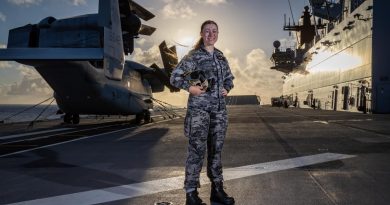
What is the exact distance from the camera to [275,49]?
75938 mm

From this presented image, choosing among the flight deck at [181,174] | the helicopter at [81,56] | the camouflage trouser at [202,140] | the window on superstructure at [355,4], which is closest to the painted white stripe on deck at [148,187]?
the flight deck at [181,174]

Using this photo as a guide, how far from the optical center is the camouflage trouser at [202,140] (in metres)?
4.54

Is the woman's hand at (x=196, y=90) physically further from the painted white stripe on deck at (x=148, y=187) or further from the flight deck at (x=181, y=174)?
the painted white stripe on deck at (x=148, y=187)

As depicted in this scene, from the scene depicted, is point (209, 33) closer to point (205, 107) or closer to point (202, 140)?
point (205, 107)

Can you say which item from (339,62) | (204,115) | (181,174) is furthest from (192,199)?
(339,62)

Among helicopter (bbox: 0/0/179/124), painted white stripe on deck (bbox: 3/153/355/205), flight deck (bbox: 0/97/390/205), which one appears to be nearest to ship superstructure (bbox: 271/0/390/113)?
helicopter (bbox: 0/0/179/124)

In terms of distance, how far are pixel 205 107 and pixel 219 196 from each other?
3.49 ft

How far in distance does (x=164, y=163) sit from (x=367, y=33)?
33138 mm

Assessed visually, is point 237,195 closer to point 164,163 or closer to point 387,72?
point 164,163

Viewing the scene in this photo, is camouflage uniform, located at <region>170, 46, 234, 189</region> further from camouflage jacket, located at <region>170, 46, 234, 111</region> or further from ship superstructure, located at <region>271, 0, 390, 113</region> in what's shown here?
ship superstructure, located at <region>271, 0, 390, 113</region>

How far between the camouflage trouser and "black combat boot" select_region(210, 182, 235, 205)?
91mm

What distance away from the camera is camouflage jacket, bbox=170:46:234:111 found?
4590mm

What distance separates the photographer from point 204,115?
15.0 ft

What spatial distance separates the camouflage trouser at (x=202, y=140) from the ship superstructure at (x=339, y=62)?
32.7m
